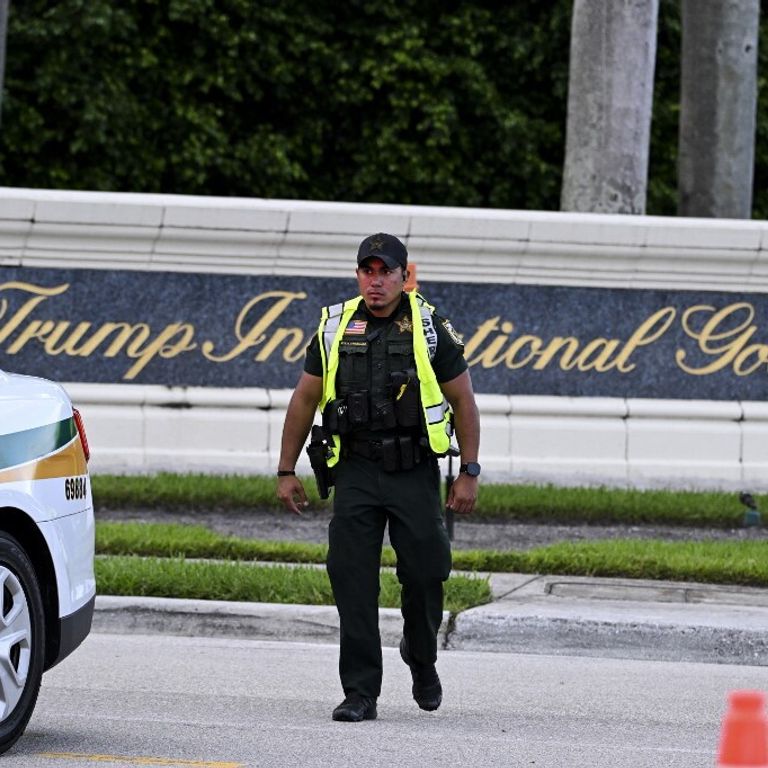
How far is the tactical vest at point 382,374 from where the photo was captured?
7109 millimetres

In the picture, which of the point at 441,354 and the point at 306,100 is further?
the point at 306,100

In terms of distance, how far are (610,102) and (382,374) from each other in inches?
400

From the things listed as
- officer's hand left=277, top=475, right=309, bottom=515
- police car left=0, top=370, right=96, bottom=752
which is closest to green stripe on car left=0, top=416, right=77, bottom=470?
police car left=0, top=370, right=96, bottom=752

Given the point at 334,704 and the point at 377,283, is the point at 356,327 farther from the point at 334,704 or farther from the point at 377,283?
the point at 334,704

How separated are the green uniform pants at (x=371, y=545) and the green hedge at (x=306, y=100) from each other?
62.0 feet

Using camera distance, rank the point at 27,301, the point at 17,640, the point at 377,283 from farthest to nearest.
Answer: the point at 27,301, the point at 377,283, the point at 17,640

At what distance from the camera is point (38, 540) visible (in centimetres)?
662

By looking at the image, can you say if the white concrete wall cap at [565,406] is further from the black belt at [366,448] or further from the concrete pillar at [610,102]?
the black belt at [366,448]

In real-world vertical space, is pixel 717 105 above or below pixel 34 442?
above

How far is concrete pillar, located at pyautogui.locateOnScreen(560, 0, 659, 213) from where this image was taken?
16766 millimetres

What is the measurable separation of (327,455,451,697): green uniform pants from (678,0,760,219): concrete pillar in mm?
12213

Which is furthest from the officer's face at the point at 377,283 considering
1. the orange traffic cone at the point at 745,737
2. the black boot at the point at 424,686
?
the orange traffic cone at the point at 745,737

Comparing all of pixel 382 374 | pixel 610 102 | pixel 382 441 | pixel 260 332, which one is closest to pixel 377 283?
pixel 382 374

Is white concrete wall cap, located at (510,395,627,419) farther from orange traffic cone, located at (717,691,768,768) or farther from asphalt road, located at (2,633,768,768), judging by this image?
orange traffic cone, located at (717,691,768,768)
